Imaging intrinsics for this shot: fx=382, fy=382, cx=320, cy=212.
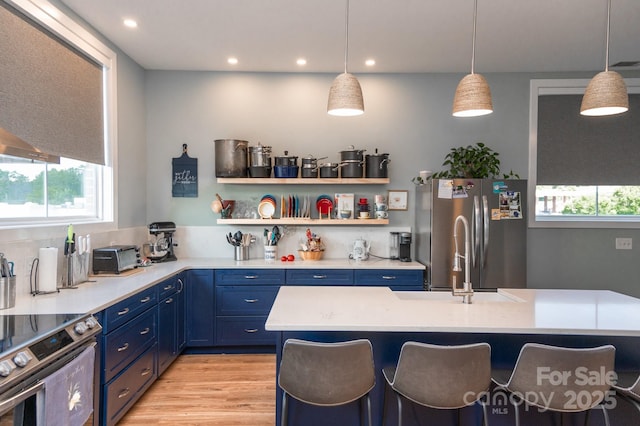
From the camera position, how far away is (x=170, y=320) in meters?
3.26

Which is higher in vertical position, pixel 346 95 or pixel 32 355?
pixel 346 95

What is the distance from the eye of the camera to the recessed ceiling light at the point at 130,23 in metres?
3.06

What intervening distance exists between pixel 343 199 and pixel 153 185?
210 cm

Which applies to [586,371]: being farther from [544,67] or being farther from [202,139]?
[202,139]

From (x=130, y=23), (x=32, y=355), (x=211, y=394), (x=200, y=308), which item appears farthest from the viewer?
(x=200, y=308)

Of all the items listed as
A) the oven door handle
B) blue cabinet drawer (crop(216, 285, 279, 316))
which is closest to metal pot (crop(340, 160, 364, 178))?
blue cabinet drawer (crop(216, 285, 279, 316))

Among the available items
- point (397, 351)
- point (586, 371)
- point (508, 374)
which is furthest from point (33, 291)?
point (586, 371)

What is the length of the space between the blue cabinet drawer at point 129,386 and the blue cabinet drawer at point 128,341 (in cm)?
6

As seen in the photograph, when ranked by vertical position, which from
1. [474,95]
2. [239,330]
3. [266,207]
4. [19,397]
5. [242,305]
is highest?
→ [474,95]

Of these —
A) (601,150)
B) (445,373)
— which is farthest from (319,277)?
(601,150)

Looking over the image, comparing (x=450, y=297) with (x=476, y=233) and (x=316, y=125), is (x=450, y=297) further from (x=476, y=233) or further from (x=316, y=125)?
(x=316, y=125)

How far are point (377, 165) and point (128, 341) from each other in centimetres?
275

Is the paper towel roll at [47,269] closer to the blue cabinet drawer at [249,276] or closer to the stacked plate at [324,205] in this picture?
the blue cabinet drawer at [249,276]

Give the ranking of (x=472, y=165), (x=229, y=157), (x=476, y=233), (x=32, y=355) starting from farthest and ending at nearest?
(x=229, y=157) < (x=472, y=165) < (x=476, y=233) < (x=32, y=355)
